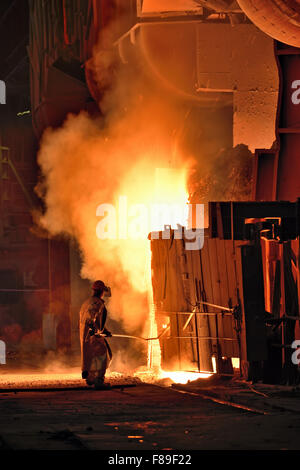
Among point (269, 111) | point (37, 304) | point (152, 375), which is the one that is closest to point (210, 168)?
point (269, 111)

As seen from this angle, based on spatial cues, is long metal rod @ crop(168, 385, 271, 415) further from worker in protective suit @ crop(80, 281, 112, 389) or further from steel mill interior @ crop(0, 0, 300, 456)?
worker in protective suit @ crop(80, 281, 112, 389)

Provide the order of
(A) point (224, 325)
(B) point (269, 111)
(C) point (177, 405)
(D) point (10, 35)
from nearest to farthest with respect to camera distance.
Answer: (C) point (177, 405) < (A) point (224, 325) < (B) point (269, 111) < (D) point (10, 35)

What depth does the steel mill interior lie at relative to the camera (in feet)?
30.0

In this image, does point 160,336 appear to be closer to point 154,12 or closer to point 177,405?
point 177,405

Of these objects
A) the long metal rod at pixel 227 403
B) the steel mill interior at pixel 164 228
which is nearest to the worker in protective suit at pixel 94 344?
the steel mill interior at pixel 164 228

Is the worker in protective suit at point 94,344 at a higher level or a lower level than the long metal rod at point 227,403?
higher

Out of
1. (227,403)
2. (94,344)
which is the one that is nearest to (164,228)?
(94,344)

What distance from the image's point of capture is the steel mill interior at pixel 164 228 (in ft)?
30.0

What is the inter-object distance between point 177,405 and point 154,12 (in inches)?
349

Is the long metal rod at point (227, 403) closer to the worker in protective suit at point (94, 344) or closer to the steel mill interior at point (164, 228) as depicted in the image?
the steel mill interior at point (164, 228)

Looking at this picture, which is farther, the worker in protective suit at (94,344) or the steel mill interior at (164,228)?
the worker in protective suit at (94,344)

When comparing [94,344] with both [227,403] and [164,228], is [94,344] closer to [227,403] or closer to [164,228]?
[227,403]

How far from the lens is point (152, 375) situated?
1488cm

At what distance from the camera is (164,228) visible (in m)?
15.4
